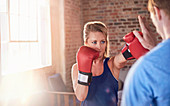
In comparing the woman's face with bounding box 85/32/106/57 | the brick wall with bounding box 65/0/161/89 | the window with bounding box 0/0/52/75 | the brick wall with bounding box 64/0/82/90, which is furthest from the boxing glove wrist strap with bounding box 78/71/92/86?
the brick wall with bounding box 65/0/161/89

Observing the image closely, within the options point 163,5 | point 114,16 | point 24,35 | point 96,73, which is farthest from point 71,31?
point 163,5

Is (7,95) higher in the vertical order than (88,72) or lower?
lower

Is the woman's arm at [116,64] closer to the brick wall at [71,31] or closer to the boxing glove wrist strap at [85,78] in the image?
the boxing glove wrist strap at [85,78]

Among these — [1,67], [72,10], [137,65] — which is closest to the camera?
[137,65]

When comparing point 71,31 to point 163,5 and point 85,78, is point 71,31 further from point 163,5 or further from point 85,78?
point 163,5

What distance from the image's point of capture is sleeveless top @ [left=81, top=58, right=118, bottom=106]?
55.3 inches

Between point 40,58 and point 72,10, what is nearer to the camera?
point 40,58

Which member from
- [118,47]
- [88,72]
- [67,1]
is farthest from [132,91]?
[118,47]

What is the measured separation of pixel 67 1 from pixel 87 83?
2870mm

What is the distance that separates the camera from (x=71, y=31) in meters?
4.05

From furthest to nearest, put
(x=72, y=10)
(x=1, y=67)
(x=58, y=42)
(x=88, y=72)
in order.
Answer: (x=72, y=10)
(x=58, y=42)
(x=1, y=67)
(x=88, y=72)

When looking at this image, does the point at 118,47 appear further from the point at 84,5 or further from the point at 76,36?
the point at 84,5

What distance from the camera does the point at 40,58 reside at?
127 inches

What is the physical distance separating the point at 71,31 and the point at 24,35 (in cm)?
140
